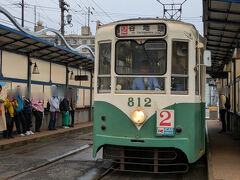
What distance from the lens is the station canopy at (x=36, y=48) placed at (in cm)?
1220

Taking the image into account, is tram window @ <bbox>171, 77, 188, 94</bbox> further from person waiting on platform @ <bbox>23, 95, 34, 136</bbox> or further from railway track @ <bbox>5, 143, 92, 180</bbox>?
person waiting on platform @ <bbox>23, 95, 34, 136</bbox>

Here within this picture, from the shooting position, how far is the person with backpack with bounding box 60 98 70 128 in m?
16.9

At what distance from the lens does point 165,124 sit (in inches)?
283

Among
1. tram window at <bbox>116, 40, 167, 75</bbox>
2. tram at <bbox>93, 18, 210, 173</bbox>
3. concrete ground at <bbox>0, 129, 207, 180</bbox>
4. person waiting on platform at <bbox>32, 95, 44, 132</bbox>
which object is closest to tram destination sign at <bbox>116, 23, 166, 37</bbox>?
tram at <bbox>93, 18, 210, 173</bbox>

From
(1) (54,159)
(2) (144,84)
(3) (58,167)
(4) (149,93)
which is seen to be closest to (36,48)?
(1) (54,159)

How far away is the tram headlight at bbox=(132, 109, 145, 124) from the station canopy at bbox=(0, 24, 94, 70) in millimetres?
5929

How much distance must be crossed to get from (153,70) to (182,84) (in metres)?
0.65

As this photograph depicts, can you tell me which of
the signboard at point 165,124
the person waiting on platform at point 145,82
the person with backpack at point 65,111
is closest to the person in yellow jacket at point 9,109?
the person with backpack at point 65,111

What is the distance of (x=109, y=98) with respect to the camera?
7637 mm

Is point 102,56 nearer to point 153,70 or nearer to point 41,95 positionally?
point 153,70

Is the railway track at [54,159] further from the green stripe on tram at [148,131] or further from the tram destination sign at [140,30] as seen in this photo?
the tram destination sign at [140,30]

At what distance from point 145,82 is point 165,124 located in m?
0.95

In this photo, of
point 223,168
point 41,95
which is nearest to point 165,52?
point 223,168

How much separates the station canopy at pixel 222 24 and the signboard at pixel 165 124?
8.57 ft
